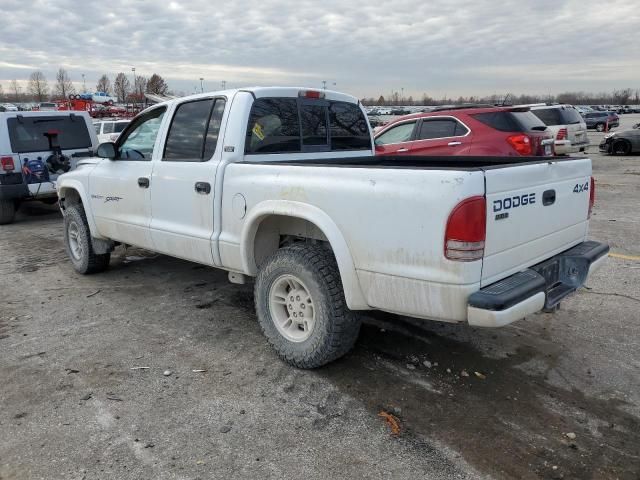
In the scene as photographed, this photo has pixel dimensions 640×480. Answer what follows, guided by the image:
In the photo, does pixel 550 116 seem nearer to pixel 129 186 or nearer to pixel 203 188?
pixel 129 186

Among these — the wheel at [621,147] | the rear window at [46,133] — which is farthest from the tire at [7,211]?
the wheel at [621,147]

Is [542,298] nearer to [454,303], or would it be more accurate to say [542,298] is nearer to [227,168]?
[454,303]

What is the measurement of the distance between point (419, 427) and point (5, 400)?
262 cm

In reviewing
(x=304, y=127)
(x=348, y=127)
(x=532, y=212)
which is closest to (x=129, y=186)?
(x=304, y=127)

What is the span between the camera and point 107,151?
525 cm

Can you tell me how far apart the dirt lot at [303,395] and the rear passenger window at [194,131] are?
4.81 feet

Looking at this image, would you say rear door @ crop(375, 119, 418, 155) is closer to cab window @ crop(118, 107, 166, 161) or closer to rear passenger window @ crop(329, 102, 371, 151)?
rear passenger window @ crop(329, 102, 371, 151)

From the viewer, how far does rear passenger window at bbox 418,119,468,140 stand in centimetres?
938

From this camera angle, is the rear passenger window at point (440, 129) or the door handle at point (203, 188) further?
the rear passenger window at point (440, 129)

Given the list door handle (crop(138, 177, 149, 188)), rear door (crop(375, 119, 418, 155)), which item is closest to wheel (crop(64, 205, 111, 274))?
door handle (crop(138, 177, 149, 188))

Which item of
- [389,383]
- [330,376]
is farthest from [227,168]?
[389,383]

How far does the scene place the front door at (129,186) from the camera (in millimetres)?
4969

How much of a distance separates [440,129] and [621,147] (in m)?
14.3

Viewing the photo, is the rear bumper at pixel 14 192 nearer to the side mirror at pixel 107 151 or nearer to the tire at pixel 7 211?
the tire at pixel 7 211
